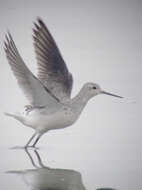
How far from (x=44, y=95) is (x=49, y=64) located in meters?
0.80

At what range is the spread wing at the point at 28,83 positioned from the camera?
5727 millimetres

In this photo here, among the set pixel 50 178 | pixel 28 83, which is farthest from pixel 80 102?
pixel 50 178

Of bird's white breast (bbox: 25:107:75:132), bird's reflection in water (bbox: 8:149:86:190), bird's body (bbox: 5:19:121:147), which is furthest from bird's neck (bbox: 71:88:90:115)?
bird's reflection in water (bbox: 8:149:86:190)

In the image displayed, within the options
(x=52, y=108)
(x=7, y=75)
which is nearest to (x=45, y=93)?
(x=52, y=108)

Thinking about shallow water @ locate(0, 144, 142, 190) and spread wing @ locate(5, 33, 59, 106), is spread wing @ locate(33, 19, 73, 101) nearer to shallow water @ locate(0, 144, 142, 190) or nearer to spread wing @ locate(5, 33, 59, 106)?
spread wing @ locate(5, 33, 59, 106)

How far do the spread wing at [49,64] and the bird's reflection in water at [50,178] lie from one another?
1.34 meters

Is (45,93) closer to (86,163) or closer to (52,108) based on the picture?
(52,108)

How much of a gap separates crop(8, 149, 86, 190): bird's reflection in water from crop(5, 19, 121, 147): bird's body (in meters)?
0.69

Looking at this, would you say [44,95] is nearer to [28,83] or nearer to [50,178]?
[28,83]

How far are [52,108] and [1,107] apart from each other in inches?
70.0

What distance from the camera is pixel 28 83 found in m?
5.86

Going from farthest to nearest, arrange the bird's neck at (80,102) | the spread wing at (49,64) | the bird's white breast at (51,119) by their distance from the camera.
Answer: the spread wing at (49,64)
the bird's neck at (80,102)
the bird's white breast at (51,119)

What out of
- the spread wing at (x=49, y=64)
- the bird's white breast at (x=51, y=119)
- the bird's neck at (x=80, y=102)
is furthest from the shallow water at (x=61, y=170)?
the spread wing at (x=49, y=64)

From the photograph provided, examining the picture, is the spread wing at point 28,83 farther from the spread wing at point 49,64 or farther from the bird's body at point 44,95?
the spread wing at point 49,64
